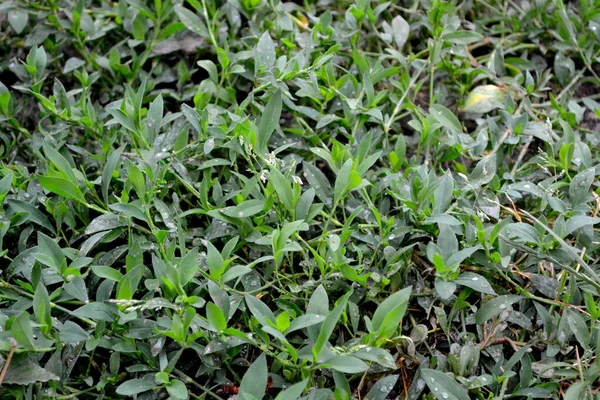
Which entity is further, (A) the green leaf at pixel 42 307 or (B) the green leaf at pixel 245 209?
(B) the green leaf at pixel 245 209

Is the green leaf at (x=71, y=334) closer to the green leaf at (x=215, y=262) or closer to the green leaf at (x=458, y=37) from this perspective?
the green leaf at (x=215, y=262)

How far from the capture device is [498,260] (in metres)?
1.61

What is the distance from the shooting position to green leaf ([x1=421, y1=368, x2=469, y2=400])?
1454mm

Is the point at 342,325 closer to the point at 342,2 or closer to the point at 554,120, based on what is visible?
the point at 554,120

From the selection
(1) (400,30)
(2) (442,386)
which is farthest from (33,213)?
(1) (400,30)

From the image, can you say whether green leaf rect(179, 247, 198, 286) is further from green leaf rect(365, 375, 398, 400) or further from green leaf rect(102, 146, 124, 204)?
green leaf rect(365, 375, 398, 400)

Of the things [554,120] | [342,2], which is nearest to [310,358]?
[554,120]

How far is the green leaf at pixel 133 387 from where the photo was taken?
142 centimetres

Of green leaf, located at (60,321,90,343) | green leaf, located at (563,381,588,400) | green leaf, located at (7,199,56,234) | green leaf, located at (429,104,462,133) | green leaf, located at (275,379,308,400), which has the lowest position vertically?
green leaf, located at (563,381,588,400)

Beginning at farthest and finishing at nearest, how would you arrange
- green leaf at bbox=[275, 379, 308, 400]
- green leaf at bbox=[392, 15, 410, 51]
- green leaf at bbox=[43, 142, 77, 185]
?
green leaf at bbox=[392, 15, 410, 51] < green leaf at bbox=[43, 142, 77, 185] < green leaf at bbox=[275, 379, 308, 400]

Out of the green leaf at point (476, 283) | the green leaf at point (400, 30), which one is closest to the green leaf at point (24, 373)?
the green leaf at point (476, 283)

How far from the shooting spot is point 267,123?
5.81ft

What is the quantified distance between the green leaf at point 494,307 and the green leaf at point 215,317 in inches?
24.9

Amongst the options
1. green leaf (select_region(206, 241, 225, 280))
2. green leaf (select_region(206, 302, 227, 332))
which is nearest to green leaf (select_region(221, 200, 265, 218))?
green leaf (select_region(206, 241, 225, 280))
